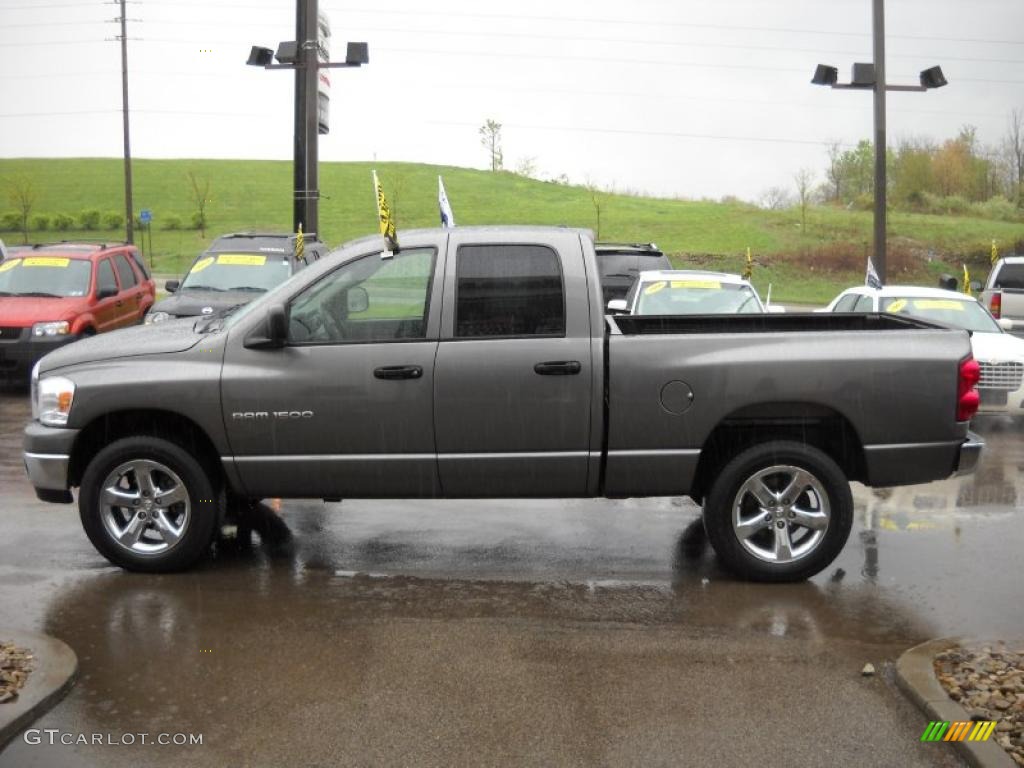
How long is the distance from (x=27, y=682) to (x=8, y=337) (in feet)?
36.4

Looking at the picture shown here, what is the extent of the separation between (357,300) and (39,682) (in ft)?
9.46

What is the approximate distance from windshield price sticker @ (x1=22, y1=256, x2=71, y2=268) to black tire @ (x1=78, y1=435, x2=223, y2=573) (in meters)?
10.8

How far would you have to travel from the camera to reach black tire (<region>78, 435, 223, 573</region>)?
280 inches

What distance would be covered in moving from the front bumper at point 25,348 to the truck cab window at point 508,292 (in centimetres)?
961

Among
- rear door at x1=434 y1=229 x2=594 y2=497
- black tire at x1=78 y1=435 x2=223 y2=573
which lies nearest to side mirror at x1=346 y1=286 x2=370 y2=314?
rear door at x1=434 y1=229 x2=594 y2=497

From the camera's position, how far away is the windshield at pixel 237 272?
57.5 ft

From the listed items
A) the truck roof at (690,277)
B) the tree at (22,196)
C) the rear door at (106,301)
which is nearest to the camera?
the truck roof at (690,277)

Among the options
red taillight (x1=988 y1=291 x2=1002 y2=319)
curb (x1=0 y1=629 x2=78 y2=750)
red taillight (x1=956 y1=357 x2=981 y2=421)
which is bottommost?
curb (x1=0 y1=629 x2=78 y2=750)

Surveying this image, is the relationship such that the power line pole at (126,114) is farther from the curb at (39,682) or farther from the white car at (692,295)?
the curb at (39,682)

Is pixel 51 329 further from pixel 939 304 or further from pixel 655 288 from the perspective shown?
pixel 939 304

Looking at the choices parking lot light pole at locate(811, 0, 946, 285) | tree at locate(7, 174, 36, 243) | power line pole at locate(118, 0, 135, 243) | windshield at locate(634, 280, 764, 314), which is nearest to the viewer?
windshield at locate(634, 280, 764, 314)

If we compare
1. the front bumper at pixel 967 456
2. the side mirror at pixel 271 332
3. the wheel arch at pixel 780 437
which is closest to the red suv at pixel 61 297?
the side mirror at pixel 271 332

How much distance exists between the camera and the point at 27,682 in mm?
5262

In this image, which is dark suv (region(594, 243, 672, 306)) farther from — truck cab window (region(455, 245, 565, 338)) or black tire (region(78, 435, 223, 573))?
black tire (region(78, 435, 223, 573))
